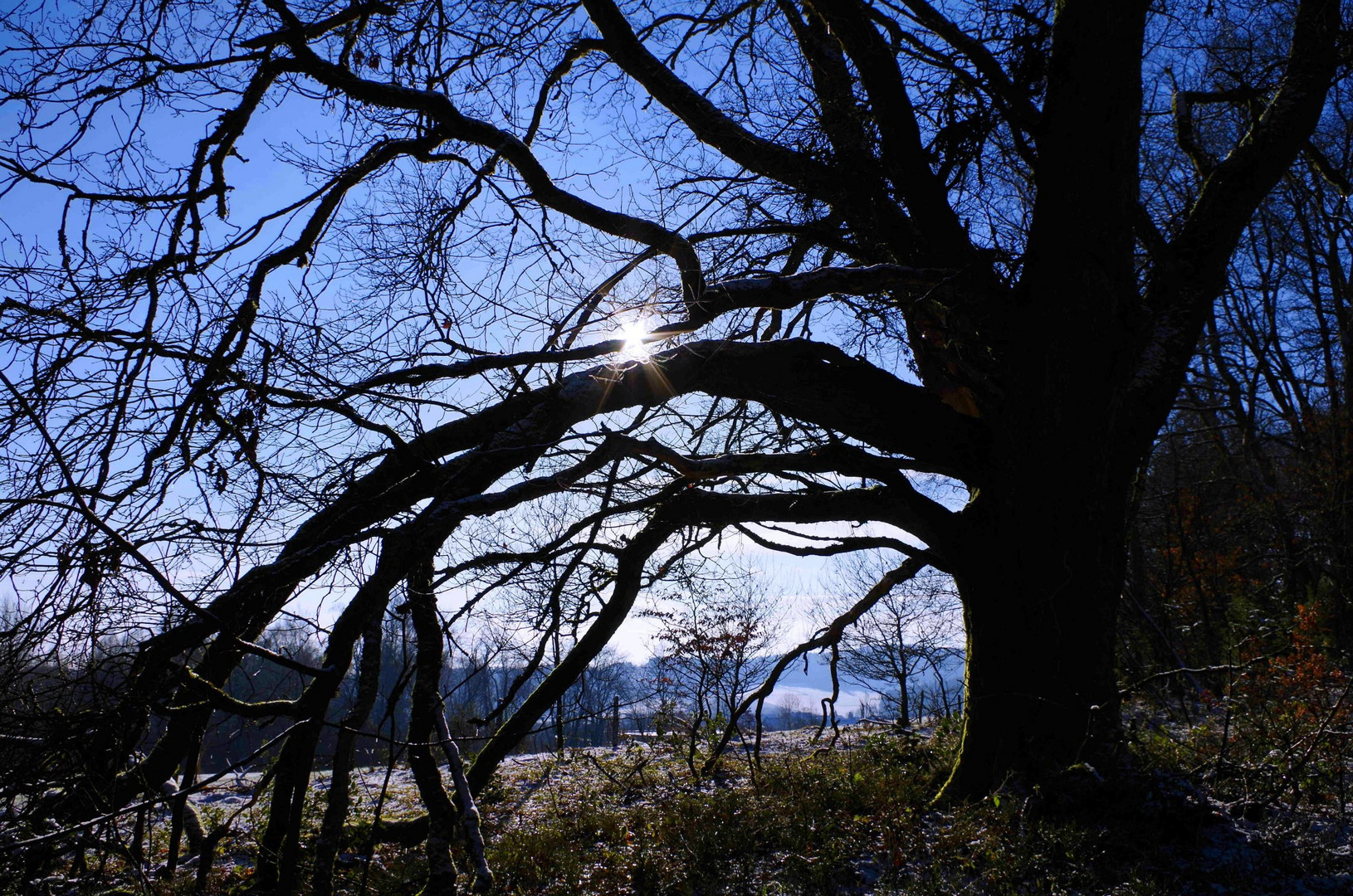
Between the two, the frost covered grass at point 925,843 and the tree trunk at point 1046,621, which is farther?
the tree trunk at point 1046,621

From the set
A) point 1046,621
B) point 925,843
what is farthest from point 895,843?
point 1046,621

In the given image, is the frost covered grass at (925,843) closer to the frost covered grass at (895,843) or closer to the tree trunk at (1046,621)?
the frost covered grass at (895,843)

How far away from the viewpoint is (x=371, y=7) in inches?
204

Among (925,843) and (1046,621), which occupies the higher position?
(1046,621)

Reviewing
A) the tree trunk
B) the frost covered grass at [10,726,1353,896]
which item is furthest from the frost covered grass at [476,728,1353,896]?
the tree trunk

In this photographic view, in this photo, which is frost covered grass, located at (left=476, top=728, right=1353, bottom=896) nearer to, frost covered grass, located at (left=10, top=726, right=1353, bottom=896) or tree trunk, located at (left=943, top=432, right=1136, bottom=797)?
frost covered grass, located at (left=10, top=726, right=1353, bottom=896)

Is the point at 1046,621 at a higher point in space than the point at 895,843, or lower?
higher

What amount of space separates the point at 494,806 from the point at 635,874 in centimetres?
419

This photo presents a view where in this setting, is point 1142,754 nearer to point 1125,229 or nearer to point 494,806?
point 1125,229

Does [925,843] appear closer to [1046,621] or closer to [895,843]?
[895,843]

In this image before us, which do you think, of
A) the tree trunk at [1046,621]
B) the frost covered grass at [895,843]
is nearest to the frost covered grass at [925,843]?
the frost covered grass at [895,843]

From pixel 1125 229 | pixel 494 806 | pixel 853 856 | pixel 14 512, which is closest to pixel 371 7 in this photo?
pixel 14 512

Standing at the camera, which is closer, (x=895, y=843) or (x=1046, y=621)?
(x=895, y=843)

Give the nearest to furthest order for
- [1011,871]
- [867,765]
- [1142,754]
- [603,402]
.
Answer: [1011,871], [603,402], [1142,754], [867,765]
